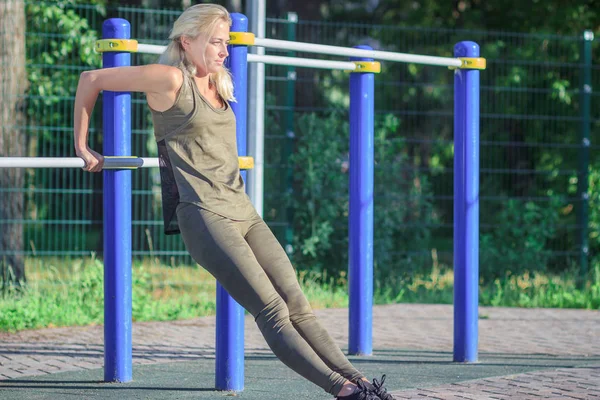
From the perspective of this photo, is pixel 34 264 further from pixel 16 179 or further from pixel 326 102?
pixel 326 102

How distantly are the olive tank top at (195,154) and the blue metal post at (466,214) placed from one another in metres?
2.21

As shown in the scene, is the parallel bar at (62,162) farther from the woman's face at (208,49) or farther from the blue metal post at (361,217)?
the blue metal post at (361,217)

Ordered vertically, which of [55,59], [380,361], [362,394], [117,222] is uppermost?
[55,59]

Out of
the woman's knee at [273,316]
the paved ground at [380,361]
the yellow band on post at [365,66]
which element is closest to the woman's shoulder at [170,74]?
the woman's knee at [273,316]

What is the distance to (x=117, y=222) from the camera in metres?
4.93

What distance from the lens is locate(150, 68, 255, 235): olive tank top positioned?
3873mm

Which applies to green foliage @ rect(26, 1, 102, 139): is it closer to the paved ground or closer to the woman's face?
the paved ground

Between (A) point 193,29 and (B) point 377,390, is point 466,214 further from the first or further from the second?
(A) point 193,29

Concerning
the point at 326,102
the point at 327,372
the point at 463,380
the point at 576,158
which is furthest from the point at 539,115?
the point at 327,372

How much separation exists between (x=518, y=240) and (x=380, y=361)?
450 cm

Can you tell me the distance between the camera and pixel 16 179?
874 centimetres

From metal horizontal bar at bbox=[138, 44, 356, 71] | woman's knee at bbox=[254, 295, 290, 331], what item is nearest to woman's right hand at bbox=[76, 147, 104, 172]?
metal horizontal bar at bbox=[138, 44, 356, 71]

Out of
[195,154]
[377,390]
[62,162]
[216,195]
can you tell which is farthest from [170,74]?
[377,390]

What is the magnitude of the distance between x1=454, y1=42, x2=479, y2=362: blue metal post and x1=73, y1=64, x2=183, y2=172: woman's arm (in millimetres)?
2408
